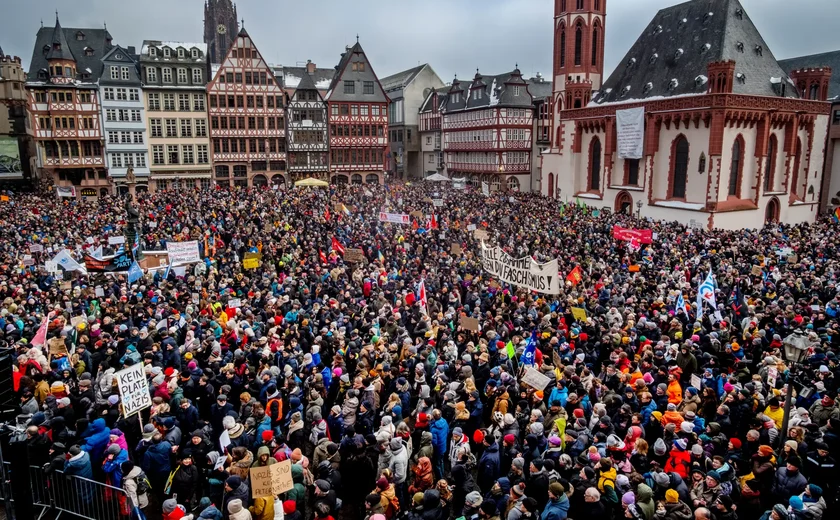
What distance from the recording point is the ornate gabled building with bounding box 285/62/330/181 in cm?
5591

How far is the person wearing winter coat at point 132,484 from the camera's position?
7.79 m

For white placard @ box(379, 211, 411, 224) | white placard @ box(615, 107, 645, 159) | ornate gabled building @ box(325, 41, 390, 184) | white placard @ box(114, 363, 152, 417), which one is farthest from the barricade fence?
ornate gabled building @ box(325, 41, 390, 184)

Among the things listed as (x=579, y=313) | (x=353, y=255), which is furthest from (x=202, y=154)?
(x=579, y=313)

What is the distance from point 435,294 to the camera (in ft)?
61.5

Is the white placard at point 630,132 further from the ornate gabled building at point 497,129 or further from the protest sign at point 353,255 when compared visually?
the protest sign at point 353,255

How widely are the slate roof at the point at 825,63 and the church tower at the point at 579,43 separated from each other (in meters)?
16.2

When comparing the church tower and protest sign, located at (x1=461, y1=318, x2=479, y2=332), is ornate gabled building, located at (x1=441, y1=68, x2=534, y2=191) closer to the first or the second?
the church tower

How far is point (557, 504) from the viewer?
279 inches

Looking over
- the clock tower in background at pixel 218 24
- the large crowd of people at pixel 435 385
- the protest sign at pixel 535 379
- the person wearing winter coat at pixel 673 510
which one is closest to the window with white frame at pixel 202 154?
the large crowd of people at pixel 435 385

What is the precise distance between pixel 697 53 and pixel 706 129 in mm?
5825

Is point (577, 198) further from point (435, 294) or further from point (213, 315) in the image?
point (213, 315)

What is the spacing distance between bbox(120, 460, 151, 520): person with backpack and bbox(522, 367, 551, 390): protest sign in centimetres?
648

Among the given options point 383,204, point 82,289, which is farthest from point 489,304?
point 383,204

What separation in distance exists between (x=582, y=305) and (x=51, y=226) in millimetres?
26229
